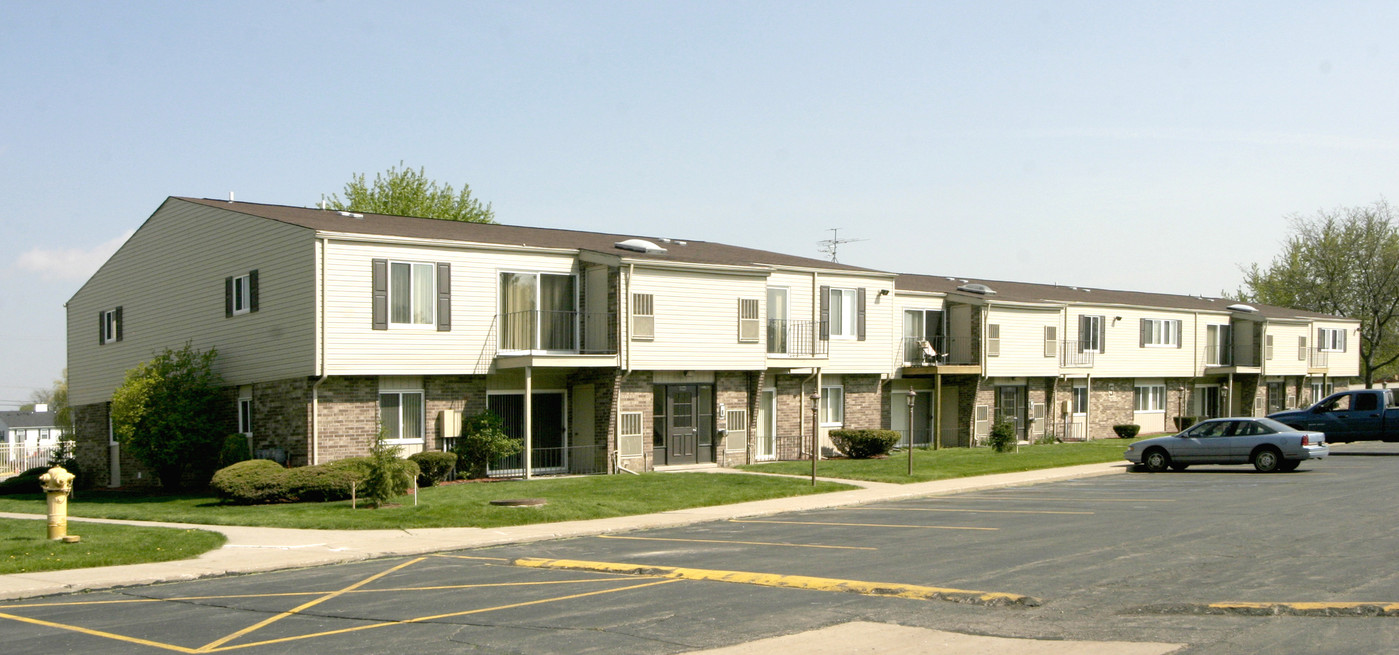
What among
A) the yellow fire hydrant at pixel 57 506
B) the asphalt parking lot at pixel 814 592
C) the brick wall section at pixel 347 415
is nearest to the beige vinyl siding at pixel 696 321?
the brick wall section at pixel 347 415

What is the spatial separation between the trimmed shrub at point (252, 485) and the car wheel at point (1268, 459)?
23.0 meters

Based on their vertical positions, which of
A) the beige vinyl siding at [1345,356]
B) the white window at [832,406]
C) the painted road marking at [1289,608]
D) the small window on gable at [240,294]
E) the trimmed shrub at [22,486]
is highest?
the small window on gable at [240,294]

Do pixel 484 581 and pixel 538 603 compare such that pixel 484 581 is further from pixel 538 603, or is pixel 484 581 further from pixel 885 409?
pixel 885 409

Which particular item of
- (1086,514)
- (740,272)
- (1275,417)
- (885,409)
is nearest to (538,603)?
(1086,514)

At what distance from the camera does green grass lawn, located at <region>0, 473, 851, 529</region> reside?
65.4 feet

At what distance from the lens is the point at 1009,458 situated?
3291 centimetres

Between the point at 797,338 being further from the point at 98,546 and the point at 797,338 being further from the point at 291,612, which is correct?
the point at 291,612

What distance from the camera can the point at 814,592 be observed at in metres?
12.4

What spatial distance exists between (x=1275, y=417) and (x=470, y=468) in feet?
89.6

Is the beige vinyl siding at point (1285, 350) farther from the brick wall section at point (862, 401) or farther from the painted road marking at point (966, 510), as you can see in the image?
the painted road marking at point (966, 510)

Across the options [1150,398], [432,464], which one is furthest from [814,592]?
[1150,398]

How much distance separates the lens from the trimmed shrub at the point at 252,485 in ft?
75.4

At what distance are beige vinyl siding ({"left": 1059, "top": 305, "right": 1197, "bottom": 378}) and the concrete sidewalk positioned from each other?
881 inches

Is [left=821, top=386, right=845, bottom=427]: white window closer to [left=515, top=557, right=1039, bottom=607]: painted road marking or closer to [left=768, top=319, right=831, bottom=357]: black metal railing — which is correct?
[left=768, top=319, right=831, bottom=357]: black metal railing
